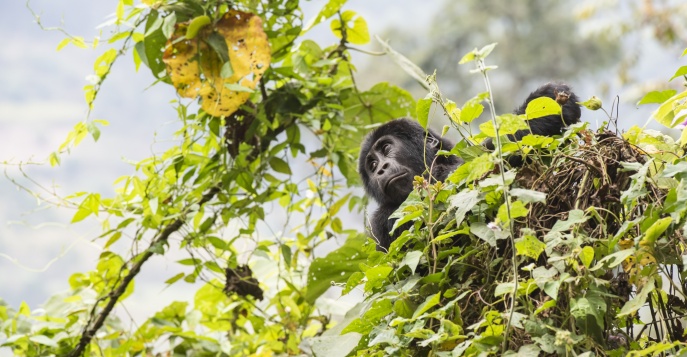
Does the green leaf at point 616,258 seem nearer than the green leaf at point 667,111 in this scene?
Yes

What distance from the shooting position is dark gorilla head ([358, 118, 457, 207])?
3.68 meters

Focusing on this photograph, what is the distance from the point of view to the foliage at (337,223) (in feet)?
5.58

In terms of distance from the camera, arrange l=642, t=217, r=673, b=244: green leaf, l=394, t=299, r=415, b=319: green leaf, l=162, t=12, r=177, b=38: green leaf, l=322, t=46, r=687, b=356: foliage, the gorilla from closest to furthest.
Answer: l=642, t=217, r=673, b=244: green leaf, l=322, t=46, r=687, b=356: foliage, l=394, t=299, r=415, b=319: green leaf, l=162, t=12, r=177, b=38: green leaf, the gorilla

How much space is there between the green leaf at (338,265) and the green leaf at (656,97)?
5.17 ft

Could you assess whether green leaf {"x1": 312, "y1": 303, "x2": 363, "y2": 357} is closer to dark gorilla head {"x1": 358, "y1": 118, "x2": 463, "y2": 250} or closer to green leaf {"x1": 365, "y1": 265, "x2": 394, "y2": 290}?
green leaf {"x1": 365, "y1": 265, "x2": 394, "y2": 290}

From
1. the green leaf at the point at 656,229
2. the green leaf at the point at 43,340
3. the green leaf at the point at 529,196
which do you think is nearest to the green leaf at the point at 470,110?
the green leaf at the point at 529,196

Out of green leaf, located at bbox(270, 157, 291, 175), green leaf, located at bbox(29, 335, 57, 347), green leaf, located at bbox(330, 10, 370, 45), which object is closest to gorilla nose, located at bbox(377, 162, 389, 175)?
green leaf, located at bbox(270, 157, 291, 175)

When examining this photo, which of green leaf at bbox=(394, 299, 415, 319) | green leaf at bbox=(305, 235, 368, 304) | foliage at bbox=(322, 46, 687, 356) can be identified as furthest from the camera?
green leaf at bbox=(305, 235, 368, 304)

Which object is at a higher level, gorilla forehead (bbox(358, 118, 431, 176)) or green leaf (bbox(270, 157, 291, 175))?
gorilla forehead (bbox(358, 118, 431, 176))

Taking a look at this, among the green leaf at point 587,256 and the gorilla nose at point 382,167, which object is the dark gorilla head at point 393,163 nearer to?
the gorilla nose at point 382,167

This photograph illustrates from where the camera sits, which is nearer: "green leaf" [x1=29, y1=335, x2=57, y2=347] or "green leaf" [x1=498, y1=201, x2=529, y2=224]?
"green leaf" [x1=498, y1=201, x2=529, y2=224]

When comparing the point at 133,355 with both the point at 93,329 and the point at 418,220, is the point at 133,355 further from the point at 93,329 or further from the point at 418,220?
the point at 418,220

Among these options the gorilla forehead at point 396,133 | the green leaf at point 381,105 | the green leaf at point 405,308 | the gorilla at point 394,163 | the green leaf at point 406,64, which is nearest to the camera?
the green leaf at point 405,308

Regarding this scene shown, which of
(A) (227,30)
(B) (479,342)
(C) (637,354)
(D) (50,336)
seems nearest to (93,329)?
(D) (50,336)
